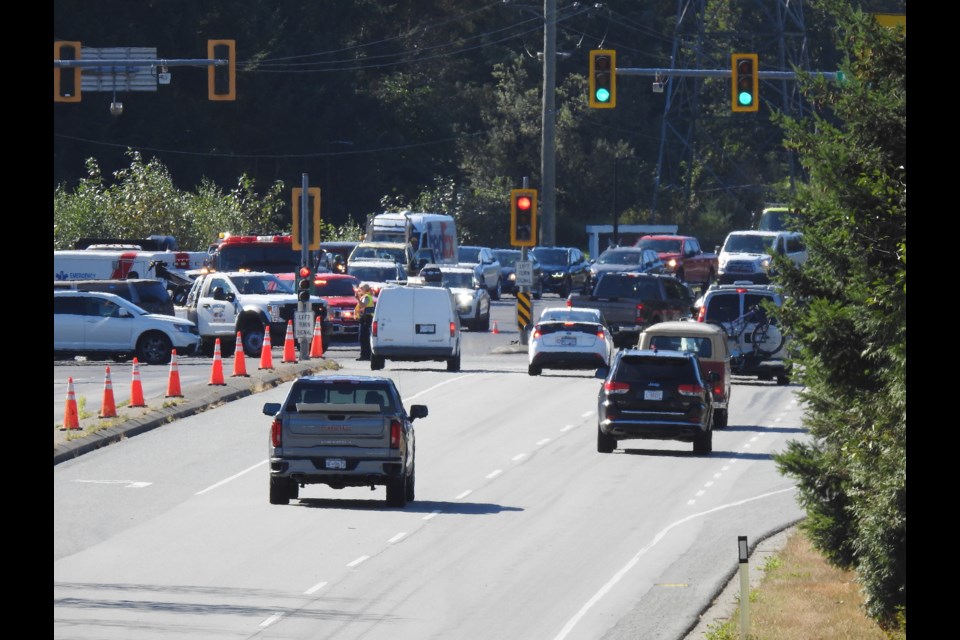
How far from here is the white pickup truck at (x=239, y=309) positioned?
46562mm

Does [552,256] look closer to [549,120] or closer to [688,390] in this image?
[549,120]

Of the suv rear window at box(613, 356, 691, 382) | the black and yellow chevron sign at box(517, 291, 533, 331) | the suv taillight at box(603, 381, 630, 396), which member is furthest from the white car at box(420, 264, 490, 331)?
the suv taillight at box(603, 381, 630, 396)

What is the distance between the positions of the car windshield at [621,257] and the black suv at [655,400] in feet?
128

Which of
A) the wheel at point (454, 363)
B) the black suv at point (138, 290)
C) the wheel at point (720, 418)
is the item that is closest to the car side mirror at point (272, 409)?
the wheel at point (720, 418)

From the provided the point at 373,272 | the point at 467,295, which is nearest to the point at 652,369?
the point at 467,295

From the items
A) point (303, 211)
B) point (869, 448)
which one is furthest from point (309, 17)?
point (869, 448)

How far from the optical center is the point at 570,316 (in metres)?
41.9

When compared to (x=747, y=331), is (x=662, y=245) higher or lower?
higher

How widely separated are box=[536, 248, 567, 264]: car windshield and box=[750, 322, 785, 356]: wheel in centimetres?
3369

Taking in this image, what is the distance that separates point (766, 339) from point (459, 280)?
57.8 feet

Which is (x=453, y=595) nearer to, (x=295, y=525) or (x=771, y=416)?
(x=295, y=525)

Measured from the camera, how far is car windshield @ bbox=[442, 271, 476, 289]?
187 feet

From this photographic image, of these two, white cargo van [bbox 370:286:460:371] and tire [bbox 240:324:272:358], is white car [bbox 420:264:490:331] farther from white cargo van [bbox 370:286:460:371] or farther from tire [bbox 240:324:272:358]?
white cargo van [bbox 370:286:460:371]

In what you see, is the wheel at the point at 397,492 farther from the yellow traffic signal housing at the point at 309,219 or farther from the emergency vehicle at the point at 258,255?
the emergency vehicle at the point at 258,255
